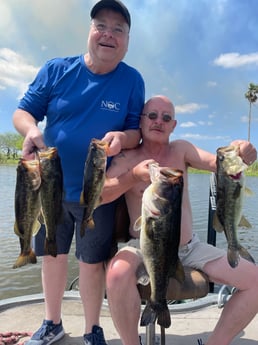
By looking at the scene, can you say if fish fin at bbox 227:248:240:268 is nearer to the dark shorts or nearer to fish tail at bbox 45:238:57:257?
the dark shorts

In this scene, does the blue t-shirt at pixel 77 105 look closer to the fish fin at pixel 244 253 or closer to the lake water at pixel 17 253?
the fish fin at pixel 244 253

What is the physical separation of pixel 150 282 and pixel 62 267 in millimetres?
1264

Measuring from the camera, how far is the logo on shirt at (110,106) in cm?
348

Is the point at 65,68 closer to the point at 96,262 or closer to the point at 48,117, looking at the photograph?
the point at 48,117

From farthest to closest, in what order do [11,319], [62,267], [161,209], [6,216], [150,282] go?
[6,216]
[11,319]
[62,267]
[150,282]
[161,209]

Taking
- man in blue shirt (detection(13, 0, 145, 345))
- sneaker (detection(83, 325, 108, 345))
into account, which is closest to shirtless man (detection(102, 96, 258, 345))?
man in blue shirt (detection(13, 0, 145, 345))

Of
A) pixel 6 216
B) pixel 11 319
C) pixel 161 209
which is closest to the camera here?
pixel 161 209

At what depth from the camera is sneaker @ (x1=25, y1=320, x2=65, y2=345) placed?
378 cm

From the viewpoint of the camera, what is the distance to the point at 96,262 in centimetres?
362

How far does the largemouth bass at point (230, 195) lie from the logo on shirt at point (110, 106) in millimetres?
1125

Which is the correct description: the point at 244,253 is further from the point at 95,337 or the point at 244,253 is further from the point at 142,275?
the point at 95,337

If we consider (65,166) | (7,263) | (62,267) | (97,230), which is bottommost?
(7,263)

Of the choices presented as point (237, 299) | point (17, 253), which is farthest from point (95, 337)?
point (17, 253)

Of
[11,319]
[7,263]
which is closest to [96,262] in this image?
[11,319]
